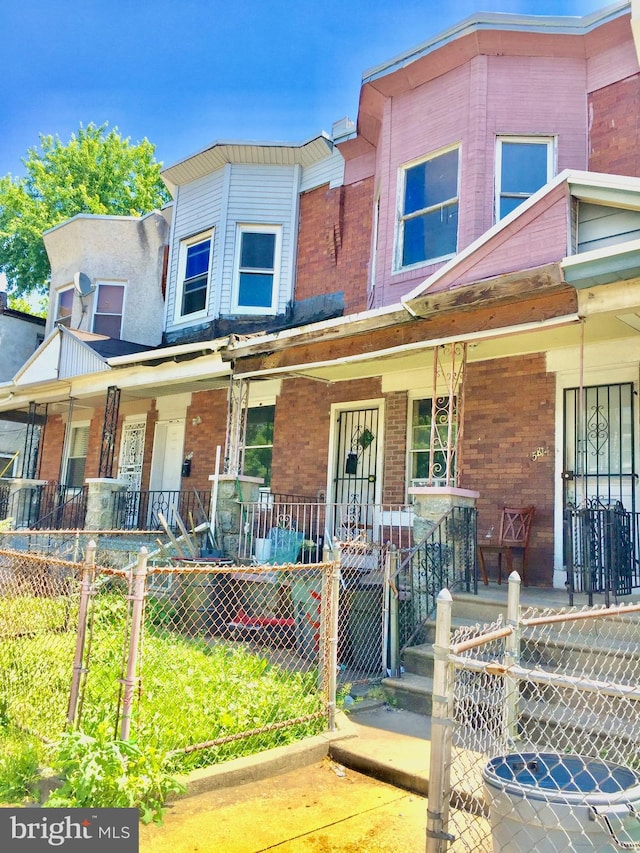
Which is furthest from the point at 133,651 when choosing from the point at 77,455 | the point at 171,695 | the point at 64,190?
the point at 64,190

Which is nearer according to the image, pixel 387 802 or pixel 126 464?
pixel 387 802

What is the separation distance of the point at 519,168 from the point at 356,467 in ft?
16.0

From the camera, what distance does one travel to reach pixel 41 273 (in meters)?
26.2

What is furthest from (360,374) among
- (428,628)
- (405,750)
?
(405,750)

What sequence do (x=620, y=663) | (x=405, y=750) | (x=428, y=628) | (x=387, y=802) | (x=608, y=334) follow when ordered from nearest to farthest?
(x=387, y=802), (x=405, y=750), (x=620, y=663), (x=428, y=628), (x=608, y=334)

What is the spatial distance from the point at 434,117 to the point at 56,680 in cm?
894

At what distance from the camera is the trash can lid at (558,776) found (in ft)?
7.33

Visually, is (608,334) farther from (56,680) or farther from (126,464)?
(126,464)

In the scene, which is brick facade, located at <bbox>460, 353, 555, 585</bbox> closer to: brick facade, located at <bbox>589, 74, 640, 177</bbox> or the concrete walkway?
brick facade, located at <bbox>589, 74, 640, 177</bbox>

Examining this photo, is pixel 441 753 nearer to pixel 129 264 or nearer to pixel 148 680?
pixel 148 680

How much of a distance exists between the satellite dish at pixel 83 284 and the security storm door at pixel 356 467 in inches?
320

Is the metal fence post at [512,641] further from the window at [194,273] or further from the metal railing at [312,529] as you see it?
the window at [194,273]

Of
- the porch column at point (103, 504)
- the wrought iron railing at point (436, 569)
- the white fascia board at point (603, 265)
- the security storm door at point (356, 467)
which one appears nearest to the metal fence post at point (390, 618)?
the wrought iron railing at point (436, 569)

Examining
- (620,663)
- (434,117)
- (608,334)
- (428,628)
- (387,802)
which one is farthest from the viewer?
(434,117)
